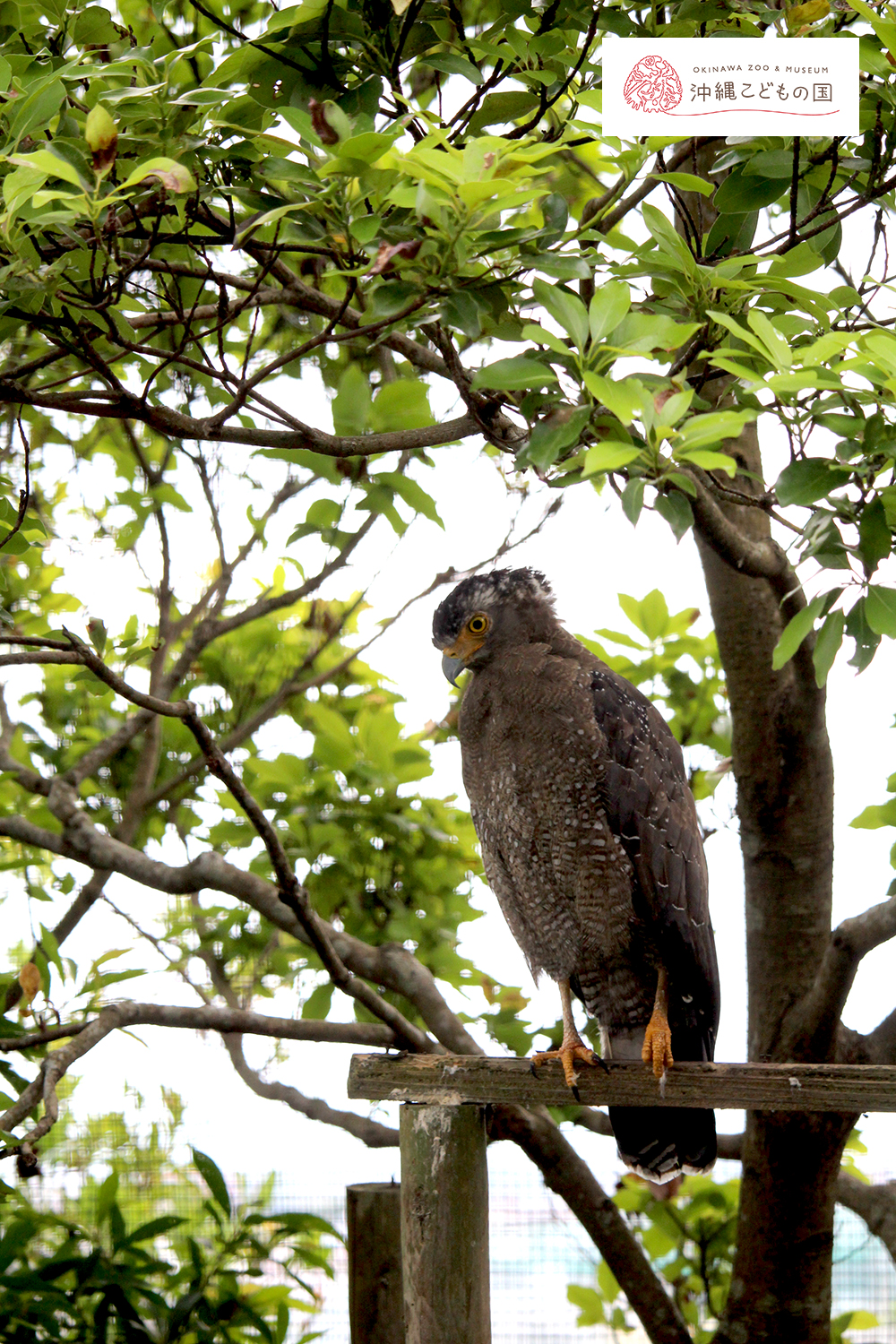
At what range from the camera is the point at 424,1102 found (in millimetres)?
1624

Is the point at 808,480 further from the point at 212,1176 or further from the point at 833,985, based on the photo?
the point at 212,1176

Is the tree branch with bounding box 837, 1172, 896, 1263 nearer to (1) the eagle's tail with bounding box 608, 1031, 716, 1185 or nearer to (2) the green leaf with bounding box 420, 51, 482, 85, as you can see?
(1) the eagle's tail with bounding box 608, 1031, 716, 1185

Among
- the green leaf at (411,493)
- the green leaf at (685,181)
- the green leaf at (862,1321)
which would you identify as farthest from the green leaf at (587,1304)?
the green leaf at (685,181)

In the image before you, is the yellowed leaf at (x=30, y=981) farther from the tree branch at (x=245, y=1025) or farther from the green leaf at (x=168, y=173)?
the green leaf at (x=168, y=173)

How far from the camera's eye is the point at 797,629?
3.93 ft

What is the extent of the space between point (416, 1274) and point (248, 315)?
1943 millimetres

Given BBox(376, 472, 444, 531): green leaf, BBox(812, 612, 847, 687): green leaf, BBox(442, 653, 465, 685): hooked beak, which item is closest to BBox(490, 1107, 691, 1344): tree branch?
Answer: BBox(442, 653, 465, 685): hooked beak

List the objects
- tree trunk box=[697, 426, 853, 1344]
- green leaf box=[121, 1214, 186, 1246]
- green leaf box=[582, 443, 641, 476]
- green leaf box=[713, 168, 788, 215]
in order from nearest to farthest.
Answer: green leaf box=[582, 443, 641, 476] → green leaf box=[713, 168, 788, 215] → tree trunk box=[697, 426, 853, 1344] → green leaf box=[121, 1214, 186, 1246]

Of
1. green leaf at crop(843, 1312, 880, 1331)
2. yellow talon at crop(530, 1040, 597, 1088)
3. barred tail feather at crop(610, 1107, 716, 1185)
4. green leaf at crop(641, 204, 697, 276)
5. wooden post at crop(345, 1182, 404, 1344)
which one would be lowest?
green leaf at crop(843, 1312, 880, 1331)

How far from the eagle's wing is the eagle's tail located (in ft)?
0.53

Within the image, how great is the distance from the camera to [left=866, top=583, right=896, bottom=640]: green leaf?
1143 mm

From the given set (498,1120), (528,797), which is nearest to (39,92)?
(528,797)

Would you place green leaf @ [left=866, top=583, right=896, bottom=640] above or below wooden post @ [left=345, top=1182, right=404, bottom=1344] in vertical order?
above

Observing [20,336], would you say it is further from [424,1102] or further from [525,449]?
[424,1102]
